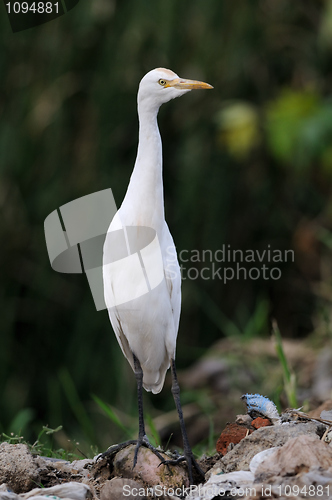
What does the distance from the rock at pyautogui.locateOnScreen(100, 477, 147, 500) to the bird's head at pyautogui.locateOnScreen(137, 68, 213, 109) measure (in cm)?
108

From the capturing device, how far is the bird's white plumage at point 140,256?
74.7 inches

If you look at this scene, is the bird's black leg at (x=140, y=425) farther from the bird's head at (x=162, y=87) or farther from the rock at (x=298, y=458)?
the bird's head at (x=162, y=87)

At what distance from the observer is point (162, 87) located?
1882 mm

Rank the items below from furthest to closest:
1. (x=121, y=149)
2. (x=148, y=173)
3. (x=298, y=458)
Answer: (x=121, y=149) < (x=148, y=173) < (x=298, y=458)

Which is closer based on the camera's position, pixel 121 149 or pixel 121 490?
pixel 121 490

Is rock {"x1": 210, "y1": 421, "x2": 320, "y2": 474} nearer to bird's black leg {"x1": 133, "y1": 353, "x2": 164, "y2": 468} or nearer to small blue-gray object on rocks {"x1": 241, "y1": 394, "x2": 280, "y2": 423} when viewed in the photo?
small blue-gray object on rocks {"x1": 241, "y1": 394, "x2": 280, "y2": 423}

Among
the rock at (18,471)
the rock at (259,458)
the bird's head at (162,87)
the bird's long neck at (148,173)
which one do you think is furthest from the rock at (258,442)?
the bird's head at (162,87)

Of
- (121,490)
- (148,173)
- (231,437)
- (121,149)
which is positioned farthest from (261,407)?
(121,149)

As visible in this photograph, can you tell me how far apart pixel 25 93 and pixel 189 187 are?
1.22 meters

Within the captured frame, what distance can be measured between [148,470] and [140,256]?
636 millimetres

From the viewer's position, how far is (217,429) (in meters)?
3.52

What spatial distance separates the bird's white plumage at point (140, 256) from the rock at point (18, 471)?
53 centimetres

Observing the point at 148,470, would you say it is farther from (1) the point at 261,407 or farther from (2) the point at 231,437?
(1) the point at 261,407

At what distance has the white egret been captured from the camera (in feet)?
6.21
